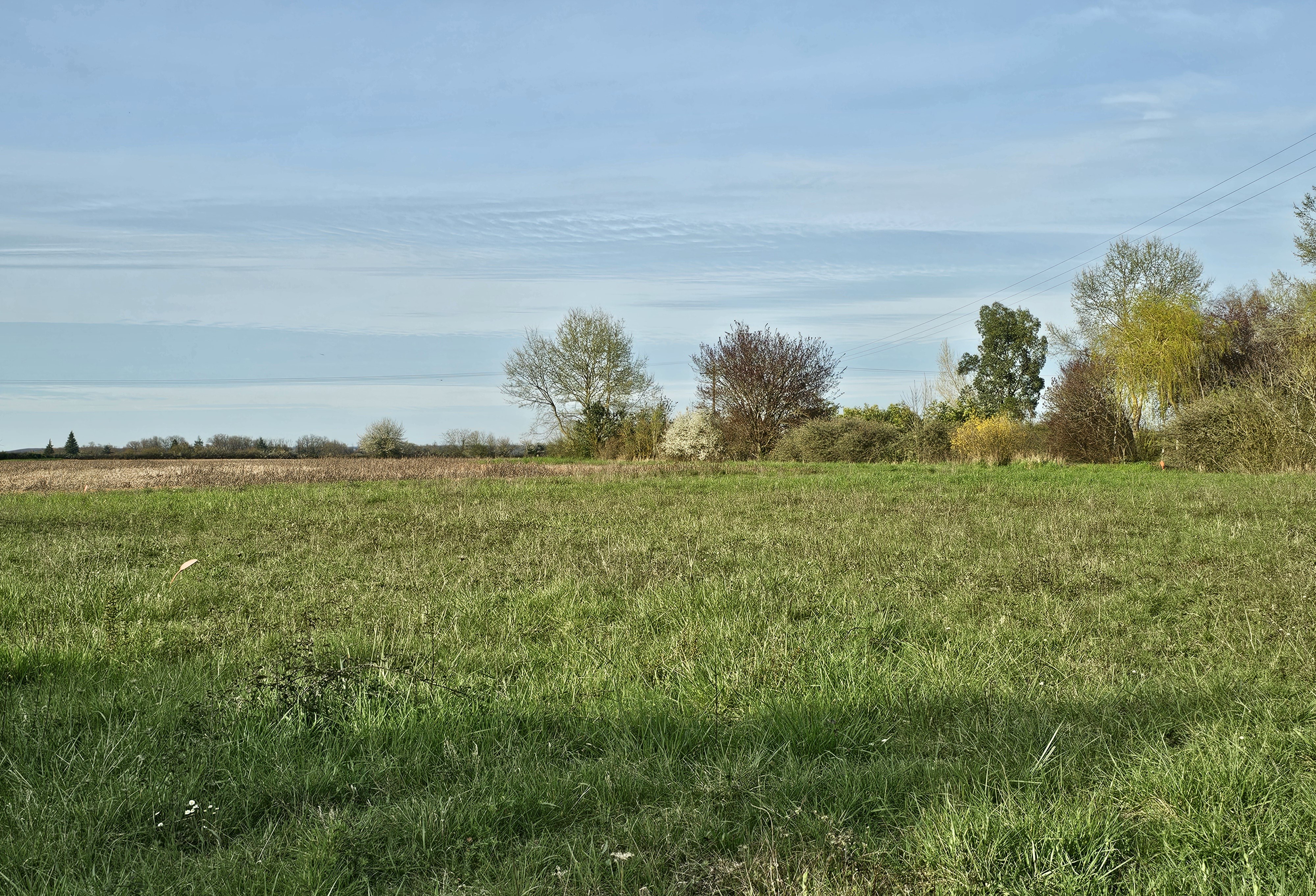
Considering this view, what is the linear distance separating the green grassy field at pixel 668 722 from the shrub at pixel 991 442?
70.6ft

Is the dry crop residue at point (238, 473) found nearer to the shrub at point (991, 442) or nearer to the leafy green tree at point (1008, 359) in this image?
the shrub at point (991, 442)

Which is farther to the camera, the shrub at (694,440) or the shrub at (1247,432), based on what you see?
the shrub at (694,440)

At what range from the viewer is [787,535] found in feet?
31.5

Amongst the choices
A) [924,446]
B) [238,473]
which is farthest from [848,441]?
[238,473]

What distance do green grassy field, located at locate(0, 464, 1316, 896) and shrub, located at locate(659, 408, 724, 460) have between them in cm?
2753

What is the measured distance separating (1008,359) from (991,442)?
22.9 m

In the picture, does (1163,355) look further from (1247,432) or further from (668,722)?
(668,722)

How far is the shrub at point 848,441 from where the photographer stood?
2931 centimetres

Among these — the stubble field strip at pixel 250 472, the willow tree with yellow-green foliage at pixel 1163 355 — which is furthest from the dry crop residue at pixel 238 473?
the willow tree with yellow-green foliage at pixel 1163 355

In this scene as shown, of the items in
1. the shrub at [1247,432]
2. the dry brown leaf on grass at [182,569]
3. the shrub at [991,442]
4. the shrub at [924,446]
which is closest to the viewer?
the dry brown leaf on grass at [182,569]

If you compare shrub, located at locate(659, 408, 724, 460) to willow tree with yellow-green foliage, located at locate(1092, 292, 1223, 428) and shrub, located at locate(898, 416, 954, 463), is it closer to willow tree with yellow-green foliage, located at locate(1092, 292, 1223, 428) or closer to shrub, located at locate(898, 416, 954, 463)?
shrub, located at locate(898, 416, 954, 463)

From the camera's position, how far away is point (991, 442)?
96.6 feet

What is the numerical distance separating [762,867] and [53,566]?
8.80 meters

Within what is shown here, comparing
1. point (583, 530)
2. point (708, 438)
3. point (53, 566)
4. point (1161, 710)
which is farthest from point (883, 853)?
point (708, 438)
